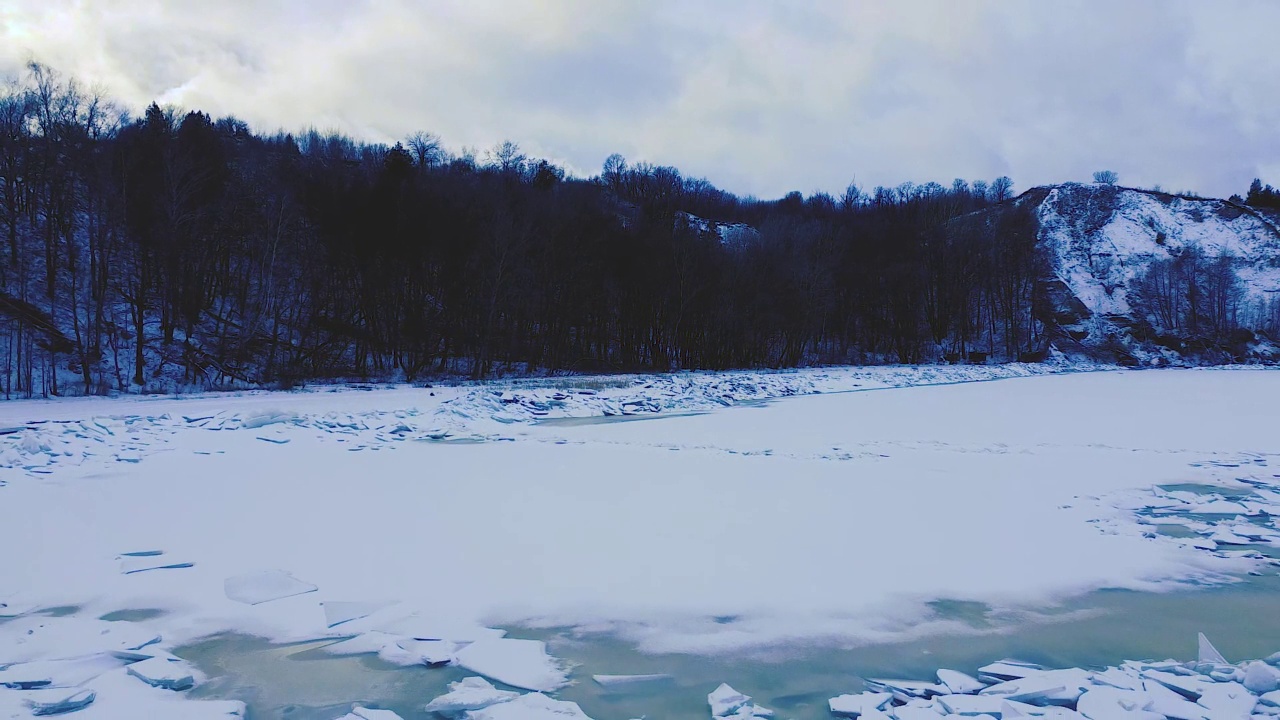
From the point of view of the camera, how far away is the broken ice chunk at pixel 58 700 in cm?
296

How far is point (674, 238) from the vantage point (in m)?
43.2

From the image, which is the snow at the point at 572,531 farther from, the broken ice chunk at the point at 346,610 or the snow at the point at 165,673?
the snow at the point at 165,673

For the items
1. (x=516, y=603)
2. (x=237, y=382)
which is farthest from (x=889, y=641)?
(x=237, y=382)

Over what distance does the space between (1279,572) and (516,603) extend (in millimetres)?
5456

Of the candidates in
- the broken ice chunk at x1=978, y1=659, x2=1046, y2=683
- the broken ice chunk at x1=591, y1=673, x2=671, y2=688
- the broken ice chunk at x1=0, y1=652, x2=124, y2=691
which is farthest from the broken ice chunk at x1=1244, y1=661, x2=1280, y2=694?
the broken ice chunk at x1=0, y1=652, x2=124, y2=691

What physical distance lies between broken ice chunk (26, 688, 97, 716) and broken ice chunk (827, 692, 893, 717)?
3343mm

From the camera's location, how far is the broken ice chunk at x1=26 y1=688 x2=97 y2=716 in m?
2.96

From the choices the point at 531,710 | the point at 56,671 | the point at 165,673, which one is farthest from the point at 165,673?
the point at 531,710

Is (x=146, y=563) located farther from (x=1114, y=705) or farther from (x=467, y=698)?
(x=1114, y=705)

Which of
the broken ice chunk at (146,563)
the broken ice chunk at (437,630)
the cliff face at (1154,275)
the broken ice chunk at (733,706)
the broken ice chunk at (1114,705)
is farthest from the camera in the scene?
the cliff face at (1154,275)

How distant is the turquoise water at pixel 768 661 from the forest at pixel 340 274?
2474 cm

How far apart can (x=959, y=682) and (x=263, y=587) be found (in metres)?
4.27

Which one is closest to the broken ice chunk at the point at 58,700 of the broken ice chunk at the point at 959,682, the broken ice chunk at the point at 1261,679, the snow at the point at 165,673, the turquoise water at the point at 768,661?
the snow at the point at 165,673

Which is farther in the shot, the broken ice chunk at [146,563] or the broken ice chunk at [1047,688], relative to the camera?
the broken ice chunk at [146,563]
